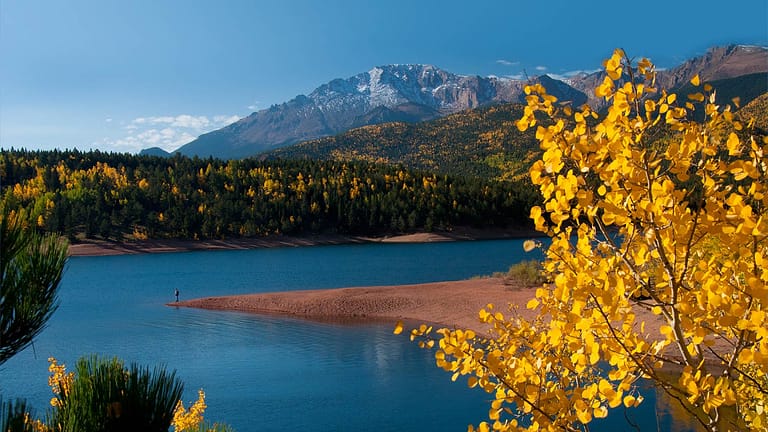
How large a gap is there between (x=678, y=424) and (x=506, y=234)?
78.6 m

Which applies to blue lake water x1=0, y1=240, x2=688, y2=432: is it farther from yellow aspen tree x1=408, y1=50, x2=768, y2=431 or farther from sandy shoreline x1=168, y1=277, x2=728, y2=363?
yellow aspen tree x1=408, y1=50, x2=768, y2=431

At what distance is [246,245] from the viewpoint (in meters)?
91.8

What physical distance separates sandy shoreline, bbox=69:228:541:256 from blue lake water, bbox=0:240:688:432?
112 feet

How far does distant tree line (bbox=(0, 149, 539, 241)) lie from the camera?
9475cm

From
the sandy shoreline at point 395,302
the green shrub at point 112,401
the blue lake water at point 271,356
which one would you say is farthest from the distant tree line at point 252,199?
the green shrub at point 112,401

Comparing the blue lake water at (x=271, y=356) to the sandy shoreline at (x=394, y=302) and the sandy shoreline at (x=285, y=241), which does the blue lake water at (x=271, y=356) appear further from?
the sandy shoreline at (x=285, y=241)

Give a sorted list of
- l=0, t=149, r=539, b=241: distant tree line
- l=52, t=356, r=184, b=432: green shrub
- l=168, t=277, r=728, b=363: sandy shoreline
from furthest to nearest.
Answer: l=0, t=149, r=539, b=241: distant tree line → l=168, t=277, r=728, b=363: sandy shoreline → l=52, t=356, r=184, b=432: green shrub

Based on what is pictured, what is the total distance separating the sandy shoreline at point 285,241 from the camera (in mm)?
88188

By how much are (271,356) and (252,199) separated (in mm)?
83592

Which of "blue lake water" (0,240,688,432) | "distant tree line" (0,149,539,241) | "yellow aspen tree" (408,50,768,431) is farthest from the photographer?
"distant tree line" (0,149,539,241)

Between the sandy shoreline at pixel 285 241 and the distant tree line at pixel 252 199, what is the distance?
1.57 metres

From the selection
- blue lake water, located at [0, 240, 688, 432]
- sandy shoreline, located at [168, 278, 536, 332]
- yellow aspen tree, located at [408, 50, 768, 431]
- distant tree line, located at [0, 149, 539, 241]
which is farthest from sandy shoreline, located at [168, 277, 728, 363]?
distant tree line, located at [0, 149, 539, 241]

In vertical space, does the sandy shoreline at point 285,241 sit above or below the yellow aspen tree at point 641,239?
below

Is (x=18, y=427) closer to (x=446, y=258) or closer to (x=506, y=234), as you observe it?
(x=446, y=258)
